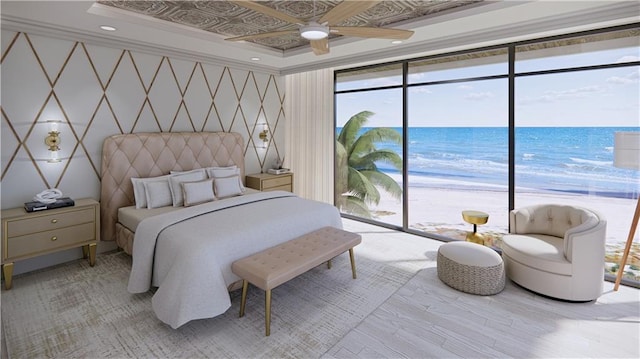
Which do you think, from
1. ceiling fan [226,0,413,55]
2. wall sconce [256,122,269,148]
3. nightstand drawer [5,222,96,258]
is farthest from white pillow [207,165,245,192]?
ceiling fan [226,0,413,55]

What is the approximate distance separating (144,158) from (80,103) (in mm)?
870

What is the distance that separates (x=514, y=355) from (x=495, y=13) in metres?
2.79

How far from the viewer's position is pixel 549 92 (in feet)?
13.9

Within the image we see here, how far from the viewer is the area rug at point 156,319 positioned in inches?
83.8

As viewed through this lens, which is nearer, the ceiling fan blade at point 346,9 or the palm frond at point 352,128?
the ceiling fan blade at point 346,9

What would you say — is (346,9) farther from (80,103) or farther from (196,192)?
(80,103)

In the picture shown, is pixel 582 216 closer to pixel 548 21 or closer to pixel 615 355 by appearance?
pixel 615 355

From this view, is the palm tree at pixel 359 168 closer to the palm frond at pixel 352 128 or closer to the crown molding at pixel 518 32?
the palm frond at pixel 352 128

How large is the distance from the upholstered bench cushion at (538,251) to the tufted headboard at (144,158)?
3.89 meters

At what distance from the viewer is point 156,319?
8.11ft

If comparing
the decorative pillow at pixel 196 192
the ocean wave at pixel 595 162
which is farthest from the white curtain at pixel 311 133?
the ocean wave at pixel 595 162

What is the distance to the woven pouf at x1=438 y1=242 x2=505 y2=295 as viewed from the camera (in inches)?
110

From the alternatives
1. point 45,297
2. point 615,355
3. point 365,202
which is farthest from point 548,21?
point 45,297

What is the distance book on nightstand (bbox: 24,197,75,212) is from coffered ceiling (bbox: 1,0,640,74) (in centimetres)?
170
